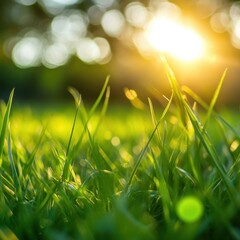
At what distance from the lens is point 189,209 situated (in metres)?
0.61

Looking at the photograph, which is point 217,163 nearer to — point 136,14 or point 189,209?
point 189,209

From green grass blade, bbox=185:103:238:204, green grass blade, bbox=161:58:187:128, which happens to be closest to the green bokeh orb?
green grass blade, bbox=185:103:238:204

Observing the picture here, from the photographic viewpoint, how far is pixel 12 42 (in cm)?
2458

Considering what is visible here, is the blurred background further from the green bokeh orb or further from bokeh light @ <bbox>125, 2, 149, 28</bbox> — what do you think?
the green bokeh orb

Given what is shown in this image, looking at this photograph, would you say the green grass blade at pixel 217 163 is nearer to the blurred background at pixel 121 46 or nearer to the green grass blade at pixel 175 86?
the green grass blade at pixel 175 86

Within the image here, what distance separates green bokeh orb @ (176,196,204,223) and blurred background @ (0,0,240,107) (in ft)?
18.9

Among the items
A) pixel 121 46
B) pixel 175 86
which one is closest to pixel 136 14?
pixel 121 46

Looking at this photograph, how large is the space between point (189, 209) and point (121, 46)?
18.9m

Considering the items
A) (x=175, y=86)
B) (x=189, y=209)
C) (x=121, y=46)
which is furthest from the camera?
(x=121, y=46)

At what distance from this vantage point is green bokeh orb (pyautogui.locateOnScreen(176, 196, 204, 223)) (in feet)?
1.95

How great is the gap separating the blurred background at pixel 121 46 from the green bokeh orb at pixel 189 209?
227 inches

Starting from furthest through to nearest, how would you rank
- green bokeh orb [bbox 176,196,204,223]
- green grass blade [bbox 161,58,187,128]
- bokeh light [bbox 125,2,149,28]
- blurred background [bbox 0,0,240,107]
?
1. bokeh light [bbox 125,2,149,28]
2. blurred background [bbox 0,0,240,107]
3. green grass blade [bbox 161,58,187,128]
4. green bokeh orb [bbox 176,196,204,223]

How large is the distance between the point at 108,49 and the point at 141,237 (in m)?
20.5

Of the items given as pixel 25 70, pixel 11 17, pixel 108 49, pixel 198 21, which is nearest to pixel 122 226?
pixel 25 70
